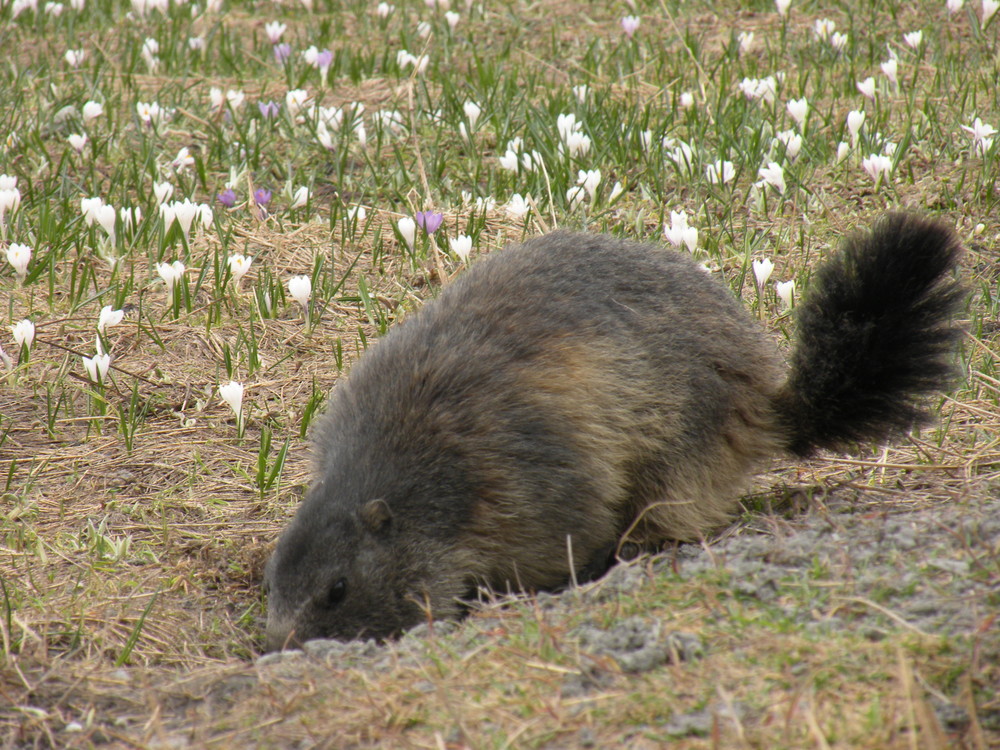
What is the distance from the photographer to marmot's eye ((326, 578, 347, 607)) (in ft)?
12.4

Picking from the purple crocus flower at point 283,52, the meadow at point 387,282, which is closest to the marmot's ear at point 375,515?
the meadow at point 387,282

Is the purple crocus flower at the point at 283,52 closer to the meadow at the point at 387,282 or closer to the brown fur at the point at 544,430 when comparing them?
the meadow at the point at 387,282

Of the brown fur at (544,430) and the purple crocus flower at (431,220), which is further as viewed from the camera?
the purple crocus flower at (431,220)

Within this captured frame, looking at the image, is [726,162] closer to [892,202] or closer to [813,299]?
[892,202]

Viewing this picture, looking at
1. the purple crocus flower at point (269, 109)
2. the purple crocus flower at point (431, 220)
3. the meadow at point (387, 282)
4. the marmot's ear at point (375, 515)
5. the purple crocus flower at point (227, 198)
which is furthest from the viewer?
the purple crocus flower at point (269, 109)

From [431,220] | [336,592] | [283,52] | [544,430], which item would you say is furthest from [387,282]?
[283,52]

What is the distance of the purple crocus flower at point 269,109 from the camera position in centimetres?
735

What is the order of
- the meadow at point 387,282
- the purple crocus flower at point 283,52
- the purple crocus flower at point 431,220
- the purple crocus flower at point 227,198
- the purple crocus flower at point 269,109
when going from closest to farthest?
the meadow at point 387,282, the purple crocus flower at point 431,220, the purple crocus flower at point 227,198, the purple crocus flower at point 269,109, the purple crocus flower at point 283,52

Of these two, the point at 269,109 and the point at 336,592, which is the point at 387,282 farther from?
the point at 336,592

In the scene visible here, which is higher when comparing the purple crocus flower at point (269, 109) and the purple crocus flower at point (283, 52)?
the purple crocus flower at point (283, 52)

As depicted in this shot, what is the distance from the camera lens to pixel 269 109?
732 cm

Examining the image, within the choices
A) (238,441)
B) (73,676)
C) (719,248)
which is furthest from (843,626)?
(719,248)

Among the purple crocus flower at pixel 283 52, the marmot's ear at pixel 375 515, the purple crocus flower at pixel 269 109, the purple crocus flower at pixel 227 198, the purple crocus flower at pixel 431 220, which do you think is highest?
the purple crocus flower at pixel 283 52

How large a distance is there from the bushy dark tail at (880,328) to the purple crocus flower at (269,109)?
14.6ft
